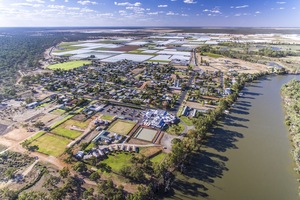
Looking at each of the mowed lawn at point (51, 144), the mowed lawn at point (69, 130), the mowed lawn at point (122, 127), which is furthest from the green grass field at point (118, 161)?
the mowed lawn at point (69, 130)

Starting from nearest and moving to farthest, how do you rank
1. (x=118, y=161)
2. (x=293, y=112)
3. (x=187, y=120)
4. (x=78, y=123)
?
1. (x=118, y=161)
2. (x=78, y=123)
3. (x=187, y=120)
4. (x=293, y=112)

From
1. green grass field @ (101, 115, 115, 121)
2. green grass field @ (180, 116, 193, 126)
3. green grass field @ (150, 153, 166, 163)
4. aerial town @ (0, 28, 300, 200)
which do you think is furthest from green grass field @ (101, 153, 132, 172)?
green grass field @ (180, 116, 193, 126)

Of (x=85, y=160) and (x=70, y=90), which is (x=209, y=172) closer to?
(x=85, y=160)

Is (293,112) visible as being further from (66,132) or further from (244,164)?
(66,132)

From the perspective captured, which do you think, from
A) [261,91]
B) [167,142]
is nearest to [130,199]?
[167,142]

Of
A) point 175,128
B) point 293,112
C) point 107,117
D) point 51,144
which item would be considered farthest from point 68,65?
point 293,112

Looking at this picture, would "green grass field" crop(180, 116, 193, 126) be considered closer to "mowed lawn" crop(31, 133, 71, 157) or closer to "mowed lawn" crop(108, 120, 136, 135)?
"mowed lawn" crop(108, 120, 136, 135)
